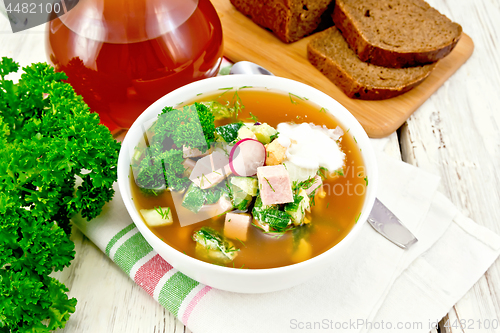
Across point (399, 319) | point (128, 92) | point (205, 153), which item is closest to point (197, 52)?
point (128, 92)

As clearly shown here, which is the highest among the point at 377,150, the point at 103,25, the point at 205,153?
the point at 103,25

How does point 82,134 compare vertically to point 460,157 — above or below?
above

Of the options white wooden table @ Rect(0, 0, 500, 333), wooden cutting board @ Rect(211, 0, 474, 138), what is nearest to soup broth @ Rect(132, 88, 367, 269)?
white wooden table @ Rect(0, 0, 500, 333)

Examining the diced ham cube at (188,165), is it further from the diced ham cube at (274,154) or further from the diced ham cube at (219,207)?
the diced ham cube at (274,154)

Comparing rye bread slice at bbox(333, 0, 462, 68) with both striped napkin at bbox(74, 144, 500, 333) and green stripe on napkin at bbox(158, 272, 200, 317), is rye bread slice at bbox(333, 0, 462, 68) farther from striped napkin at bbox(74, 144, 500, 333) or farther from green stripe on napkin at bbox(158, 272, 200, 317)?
green stripe on napkin at bbox(158, 272, 200, 317)

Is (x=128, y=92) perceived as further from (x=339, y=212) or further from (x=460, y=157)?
(x=460, y=157)

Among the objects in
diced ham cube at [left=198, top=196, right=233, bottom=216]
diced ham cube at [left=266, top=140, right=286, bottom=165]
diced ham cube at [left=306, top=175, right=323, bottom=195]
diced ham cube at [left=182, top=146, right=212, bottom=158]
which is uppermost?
diced ham cube at [left=266, top=140, right=286, bottom=165]
